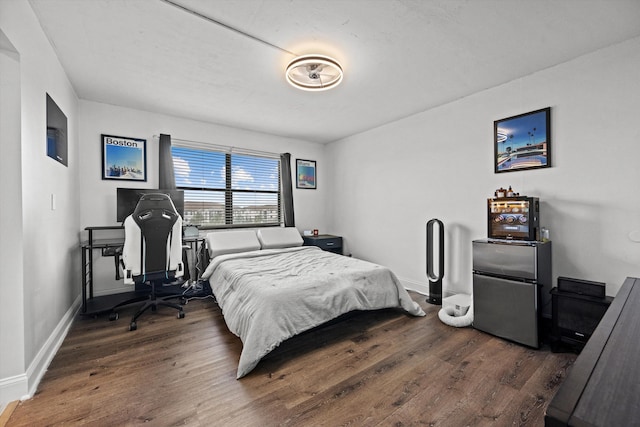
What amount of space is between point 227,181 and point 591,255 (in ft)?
15.1

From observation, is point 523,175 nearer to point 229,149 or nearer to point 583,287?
point 583,287

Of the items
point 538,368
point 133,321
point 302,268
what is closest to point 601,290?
point 538,368

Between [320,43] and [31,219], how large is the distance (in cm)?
250

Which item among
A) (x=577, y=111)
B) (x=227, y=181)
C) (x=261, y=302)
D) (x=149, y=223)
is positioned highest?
(x=577, y=111)

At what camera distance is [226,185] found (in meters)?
4.52

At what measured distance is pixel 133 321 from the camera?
2.71 metres

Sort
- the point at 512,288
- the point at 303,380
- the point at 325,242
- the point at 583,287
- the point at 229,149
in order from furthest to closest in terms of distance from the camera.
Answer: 1. the point at 325,242
2. the point at 229,149
3. the point at 512,288
4. the point at 583,287
5. the point at 303,380

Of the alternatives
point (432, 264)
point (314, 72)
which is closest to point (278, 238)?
point (432, 264)

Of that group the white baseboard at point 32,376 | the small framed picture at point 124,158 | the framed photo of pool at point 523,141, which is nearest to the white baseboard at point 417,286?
the framed photo of pool at point 523,141

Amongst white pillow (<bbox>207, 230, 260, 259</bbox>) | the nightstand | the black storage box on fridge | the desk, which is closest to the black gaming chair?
the desk

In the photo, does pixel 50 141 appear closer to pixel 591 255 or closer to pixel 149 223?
pixel 149 223

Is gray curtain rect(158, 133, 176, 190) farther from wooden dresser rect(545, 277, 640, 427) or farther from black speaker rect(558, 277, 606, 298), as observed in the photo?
black speaker rect(558, 277, 606, 298)

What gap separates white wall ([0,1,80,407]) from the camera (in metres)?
1.66

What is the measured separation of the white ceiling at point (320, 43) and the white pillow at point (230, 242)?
6.02ft
